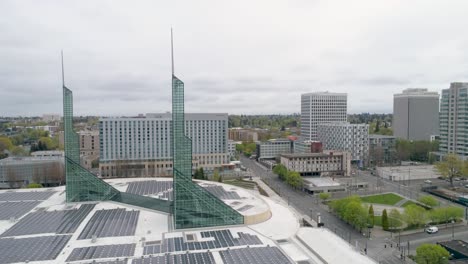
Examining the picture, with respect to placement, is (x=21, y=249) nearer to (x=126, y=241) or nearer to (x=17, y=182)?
(x=126, y=241)

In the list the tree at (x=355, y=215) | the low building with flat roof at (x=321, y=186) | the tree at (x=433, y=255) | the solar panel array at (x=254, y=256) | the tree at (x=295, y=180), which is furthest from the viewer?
the tree at (x=295, y=180)

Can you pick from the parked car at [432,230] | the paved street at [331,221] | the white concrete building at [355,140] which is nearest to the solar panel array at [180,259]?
the paved street at [331,221]

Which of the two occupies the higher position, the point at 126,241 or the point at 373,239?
the point at 126,241

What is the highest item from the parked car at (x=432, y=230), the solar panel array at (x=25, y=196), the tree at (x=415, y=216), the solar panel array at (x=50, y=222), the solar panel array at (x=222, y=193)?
the solar panel array at (x=222, y=193)

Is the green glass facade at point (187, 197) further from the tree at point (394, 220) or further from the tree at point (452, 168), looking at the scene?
the tree at point (452, 168)

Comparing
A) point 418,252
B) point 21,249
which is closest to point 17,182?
point 21,249

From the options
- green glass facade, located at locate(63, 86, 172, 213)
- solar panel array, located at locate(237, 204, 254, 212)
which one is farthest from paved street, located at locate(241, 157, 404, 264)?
green glass facade, located at locate(63, 86, 172, 213)
